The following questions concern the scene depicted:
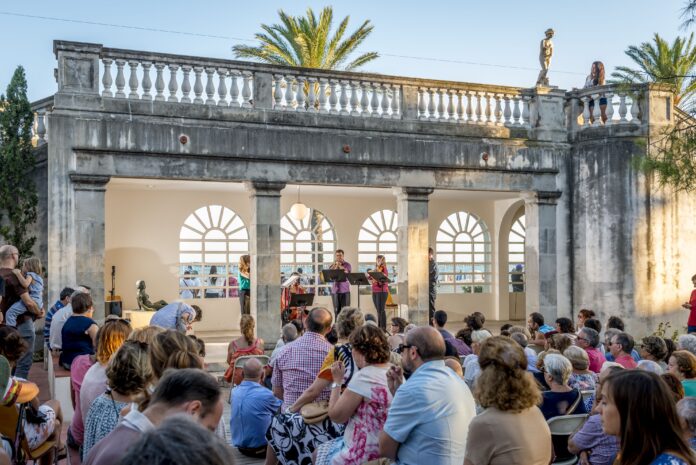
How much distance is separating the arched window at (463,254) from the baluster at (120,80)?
1133cm

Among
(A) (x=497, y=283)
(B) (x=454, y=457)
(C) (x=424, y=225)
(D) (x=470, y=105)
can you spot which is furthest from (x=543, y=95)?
(B) (x=454, y=457)

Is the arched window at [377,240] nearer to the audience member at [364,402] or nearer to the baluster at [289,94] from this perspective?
Result: the baluster at [289,94]

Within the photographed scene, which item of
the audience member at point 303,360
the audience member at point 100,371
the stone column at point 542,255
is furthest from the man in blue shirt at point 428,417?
the stone column at point 542,255

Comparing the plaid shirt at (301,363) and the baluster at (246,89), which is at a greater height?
the baluster at (246,89)

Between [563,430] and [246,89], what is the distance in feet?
30.1

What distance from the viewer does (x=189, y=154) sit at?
12.0 meters

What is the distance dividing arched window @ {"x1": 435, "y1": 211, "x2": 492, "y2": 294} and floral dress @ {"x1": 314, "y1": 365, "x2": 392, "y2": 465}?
1643 cm

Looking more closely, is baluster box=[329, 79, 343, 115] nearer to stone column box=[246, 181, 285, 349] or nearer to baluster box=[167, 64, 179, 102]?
stone column box=[246, 181, 285, 349]

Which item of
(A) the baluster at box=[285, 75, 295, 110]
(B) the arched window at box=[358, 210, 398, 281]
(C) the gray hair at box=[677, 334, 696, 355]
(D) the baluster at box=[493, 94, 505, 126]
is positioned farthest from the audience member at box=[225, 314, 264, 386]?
(B) the arched window at box=[358, 210, 398, 281]

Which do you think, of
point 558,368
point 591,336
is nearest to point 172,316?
point 558,368

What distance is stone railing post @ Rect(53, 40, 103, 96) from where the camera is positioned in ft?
36.8

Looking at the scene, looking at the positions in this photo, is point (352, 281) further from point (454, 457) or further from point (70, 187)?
A: point (454, 457)

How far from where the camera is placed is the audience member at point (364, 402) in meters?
4.24

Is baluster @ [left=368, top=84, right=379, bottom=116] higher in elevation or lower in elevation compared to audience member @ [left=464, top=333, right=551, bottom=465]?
→ higher
